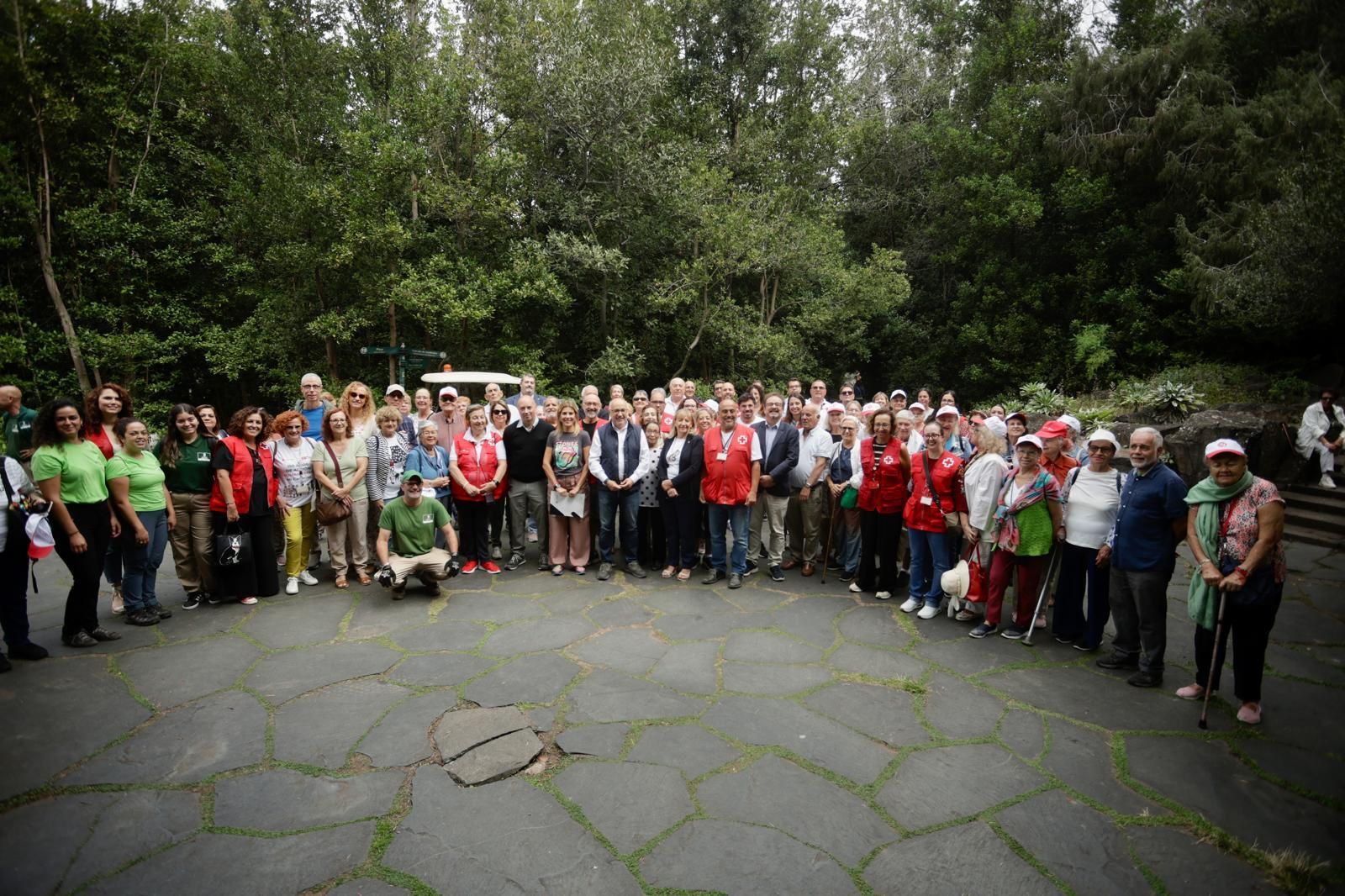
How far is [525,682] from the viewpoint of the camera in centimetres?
440

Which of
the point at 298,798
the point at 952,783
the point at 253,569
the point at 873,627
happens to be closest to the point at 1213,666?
the point at 952,783

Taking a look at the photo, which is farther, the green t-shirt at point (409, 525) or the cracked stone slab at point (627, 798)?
the green t-shirt at point (409, 525)

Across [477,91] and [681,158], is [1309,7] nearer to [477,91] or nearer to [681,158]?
[681,158]

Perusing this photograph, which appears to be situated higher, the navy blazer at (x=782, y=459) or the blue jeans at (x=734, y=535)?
the navy blazer at (x=782, y=459)

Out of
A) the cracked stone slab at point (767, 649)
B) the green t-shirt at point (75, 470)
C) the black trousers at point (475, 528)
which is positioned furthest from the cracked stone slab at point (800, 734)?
the green t-shirt at point (75, 470)

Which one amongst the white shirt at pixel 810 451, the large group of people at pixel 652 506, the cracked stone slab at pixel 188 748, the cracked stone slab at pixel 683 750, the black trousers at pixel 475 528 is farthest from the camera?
the black trousers at pixel 475 528

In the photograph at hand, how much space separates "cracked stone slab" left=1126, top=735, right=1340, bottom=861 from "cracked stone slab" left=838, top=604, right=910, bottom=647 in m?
1.67

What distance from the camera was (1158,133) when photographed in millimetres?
15242

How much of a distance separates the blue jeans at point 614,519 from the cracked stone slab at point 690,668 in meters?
1.97

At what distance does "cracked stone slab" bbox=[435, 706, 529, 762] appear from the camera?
3.65m

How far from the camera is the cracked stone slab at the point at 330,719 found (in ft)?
11.7

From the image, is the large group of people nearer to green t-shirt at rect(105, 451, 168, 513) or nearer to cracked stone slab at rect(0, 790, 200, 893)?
green t-shirt at rect(105, 451, 168, 513)

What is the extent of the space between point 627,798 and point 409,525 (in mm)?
3591

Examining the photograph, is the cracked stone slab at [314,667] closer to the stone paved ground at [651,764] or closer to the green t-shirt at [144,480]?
the stone paved ground at [651,764]
